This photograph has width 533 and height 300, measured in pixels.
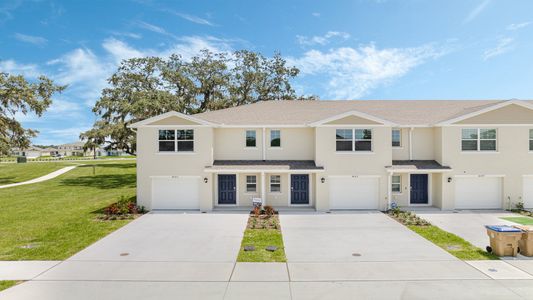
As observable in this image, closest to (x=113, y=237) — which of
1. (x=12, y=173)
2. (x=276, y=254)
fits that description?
(x=276, y=254)

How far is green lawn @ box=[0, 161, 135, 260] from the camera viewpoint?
10940 millimetres

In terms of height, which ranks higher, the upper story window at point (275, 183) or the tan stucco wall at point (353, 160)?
the tan stucco wall at point (353, 160)

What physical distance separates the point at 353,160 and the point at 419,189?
15.3 feet

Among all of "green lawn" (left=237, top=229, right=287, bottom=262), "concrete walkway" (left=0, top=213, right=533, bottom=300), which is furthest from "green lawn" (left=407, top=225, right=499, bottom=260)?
"green lawn" (left=237, top=229, right=287, bottom=262)

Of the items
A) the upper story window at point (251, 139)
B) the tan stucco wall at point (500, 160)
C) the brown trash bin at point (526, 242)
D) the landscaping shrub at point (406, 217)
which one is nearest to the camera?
the brown trash bin at point (526, 242)

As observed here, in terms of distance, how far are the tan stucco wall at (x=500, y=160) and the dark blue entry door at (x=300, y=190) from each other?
7.57 meters

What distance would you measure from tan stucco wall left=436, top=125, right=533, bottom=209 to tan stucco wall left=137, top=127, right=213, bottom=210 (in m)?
13.2

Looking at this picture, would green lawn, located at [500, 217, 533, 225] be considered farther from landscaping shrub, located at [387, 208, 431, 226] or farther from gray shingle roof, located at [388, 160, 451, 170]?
landscaping shrub, located at [387, 208, 431, 226]

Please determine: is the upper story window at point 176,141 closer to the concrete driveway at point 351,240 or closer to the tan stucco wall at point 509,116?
the concrete driveway at point 351,240

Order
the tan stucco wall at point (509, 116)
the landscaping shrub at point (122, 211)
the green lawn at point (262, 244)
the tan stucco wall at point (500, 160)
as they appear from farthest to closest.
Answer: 1. the tan stucco wall at point (500, 160)
2. the tan stucco wall at point (509, 116)
3. the landscaping shrub at point (122, 211)
4. the green lawn at point (262, 244)

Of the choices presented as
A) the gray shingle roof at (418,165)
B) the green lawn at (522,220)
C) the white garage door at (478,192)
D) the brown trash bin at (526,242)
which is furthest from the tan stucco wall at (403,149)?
the brown trash bin at (526,242)

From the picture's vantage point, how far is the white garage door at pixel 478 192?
57.4 ft

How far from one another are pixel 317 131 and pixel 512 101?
10.7 meters

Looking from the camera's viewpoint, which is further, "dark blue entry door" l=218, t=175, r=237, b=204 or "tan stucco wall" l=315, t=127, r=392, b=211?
"dark blue entry door" l=218, t=175, r=237, b=204
